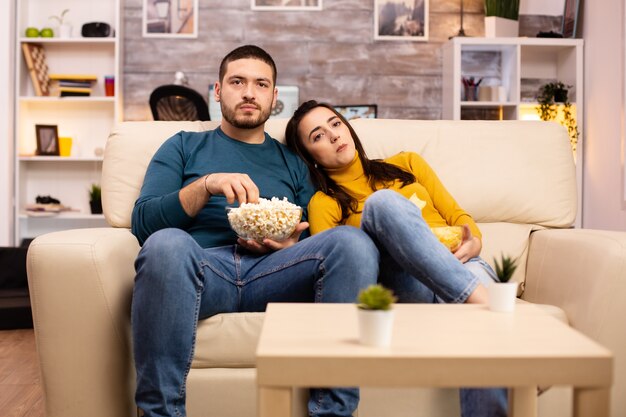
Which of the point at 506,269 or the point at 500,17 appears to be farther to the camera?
the point at 500,17

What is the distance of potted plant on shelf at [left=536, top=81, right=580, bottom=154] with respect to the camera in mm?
4656

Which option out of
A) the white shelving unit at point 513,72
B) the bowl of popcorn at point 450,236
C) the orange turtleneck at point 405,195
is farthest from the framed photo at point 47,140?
the bowl of popcorn at point 450,236

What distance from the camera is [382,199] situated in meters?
1.67

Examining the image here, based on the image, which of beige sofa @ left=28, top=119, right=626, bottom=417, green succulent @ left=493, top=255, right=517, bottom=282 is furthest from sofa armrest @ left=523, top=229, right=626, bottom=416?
green succulent @ left=493, top=255, right=517, bottom=282

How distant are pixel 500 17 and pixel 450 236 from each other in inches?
125

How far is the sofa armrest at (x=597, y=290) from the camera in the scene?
5.82 ft

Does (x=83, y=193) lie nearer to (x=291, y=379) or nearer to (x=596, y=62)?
(x=596, y=62)

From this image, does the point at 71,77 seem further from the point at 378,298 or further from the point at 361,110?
the point at 378,298

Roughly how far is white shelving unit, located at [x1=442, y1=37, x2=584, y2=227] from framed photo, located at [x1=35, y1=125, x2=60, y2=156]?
8.56ft

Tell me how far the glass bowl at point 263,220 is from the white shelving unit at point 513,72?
3034mm

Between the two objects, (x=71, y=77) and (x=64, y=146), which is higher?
(x=71, y=77)

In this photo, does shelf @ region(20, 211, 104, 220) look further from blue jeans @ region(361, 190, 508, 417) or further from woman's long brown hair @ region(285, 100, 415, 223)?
blue jeans @ region(361, 190, 508, 417)

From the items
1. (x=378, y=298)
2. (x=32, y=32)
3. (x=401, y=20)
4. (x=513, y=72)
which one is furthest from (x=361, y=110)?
(x=378, y=298)

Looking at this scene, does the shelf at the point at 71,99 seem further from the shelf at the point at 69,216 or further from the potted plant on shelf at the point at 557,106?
the potted plant on shelf at the point at 557,106
